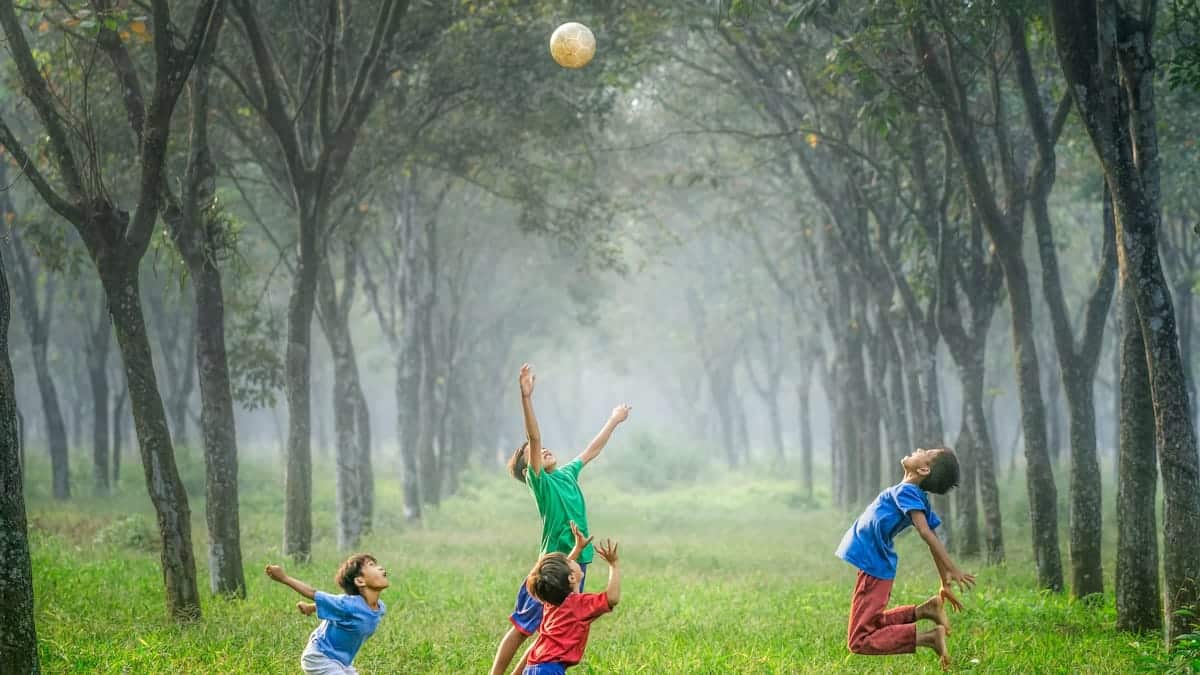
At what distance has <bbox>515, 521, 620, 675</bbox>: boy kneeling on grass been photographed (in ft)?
20.2

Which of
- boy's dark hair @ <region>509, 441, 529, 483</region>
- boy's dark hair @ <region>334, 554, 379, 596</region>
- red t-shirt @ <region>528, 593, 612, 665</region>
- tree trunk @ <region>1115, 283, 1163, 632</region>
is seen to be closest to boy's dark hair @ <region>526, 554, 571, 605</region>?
red t-shirt @ <region>528, 593, 612, 665</region>

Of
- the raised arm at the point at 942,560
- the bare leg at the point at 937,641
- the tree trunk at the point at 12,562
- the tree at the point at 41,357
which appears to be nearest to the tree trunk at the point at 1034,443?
the bare leg at the point at 937,641

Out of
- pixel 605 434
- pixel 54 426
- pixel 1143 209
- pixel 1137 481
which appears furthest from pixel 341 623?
pixel 54 426

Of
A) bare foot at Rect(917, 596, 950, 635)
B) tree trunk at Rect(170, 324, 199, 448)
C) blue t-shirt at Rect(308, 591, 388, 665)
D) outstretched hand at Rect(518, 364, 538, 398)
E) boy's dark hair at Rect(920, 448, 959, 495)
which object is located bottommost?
bare foot at Rect(917, 596, 950, 635)

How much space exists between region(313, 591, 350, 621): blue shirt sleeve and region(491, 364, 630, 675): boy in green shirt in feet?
4.40

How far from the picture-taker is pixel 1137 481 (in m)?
9.00

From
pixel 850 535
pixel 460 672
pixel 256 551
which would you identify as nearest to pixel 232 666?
pixel 460 672

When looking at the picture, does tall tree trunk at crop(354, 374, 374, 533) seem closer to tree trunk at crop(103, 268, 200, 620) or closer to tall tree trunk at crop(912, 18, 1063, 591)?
tree trunk at crop(103, 268, 200, 620)

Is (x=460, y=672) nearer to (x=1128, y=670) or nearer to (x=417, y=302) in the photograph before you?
(x=1128, y=670)

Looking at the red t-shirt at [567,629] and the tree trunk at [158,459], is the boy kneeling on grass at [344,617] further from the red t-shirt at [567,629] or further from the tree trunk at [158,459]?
the tree trunk at [158,459]

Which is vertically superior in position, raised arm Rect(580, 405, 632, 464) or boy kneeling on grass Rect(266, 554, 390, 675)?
raised arm Rect(580, 405, 632, 464)

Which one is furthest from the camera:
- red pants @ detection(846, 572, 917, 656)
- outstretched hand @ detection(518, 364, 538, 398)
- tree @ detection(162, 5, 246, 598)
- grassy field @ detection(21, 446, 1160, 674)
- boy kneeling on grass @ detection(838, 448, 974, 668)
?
tree @ detection(162, 5, 246, 598)

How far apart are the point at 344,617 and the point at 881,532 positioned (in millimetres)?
3734

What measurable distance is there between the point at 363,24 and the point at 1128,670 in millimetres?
13856
